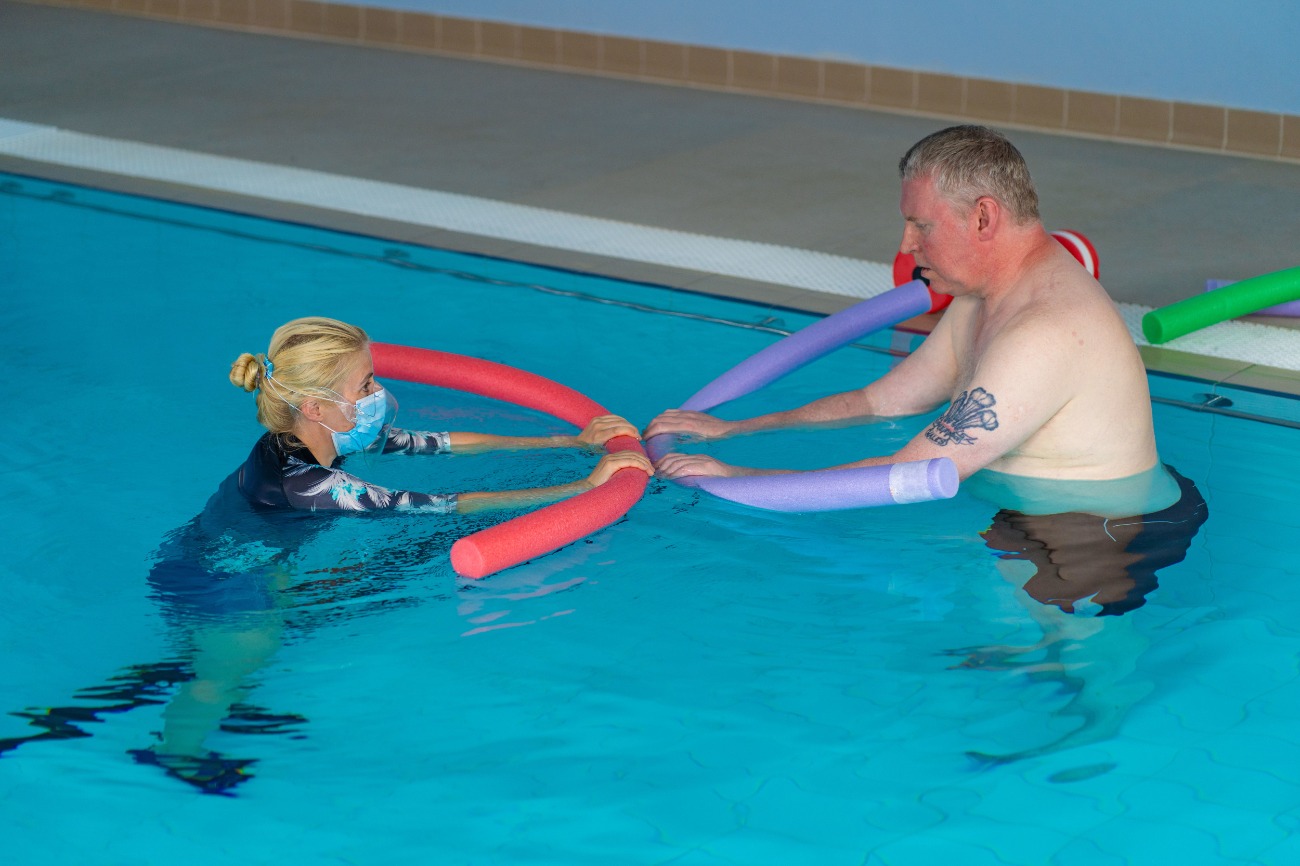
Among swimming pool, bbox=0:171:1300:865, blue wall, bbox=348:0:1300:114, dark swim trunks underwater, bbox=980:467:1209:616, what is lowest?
swimming pool, bbox=0:171:1300:865

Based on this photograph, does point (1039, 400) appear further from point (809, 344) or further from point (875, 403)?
point (809, 344)

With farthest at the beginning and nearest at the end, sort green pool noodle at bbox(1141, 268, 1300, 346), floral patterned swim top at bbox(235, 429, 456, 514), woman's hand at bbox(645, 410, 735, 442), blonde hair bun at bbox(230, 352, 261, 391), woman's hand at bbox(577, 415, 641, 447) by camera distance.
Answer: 1. green pool noodle at bbox(1141, 268, 1300, 346)
2. woman's hand at bbox(645, 410, 735, 442)
3. woman's hand at bbox(577, 415, 641, 447)
4. floral patterned swim top at bbox(235, 429, 456, 514)
5. blonde hair bun at bbox(230, 352, 261, 391)

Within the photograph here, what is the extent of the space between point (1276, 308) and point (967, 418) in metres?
2.73

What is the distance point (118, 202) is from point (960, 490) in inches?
Answer: 187

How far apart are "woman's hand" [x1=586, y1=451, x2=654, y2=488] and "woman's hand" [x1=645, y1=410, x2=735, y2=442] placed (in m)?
0.39

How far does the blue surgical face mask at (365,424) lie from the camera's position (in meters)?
3.64

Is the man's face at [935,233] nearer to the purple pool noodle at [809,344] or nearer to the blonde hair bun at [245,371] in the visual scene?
the purple pool noodle at [809,344]

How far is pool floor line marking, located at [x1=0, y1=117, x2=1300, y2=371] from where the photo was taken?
548 cm

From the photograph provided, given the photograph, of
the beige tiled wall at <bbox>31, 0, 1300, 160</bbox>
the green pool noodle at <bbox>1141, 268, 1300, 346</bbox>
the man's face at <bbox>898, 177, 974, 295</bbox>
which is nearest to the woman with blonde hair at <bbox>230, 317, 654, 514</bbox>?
the man's face at <bbox>898, 177, 974, 295</bbox>

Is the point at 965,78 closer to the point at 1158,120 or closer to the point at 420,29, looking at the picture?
the point at 1158,120

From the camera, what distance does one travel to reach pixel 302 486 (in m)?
3.58

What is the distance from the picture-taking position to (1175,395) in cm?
497

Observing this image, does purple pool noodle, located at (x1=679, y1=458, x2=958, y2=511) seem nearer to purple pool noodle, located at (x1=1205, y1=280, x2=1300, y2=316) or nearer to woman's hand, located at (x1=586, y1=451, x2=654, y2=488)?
woman's hand, located at (x1=586, y1=451, x2=654, y2=488)

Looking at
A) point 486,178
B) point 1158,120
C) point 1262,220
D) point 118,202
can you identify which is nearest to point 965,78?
point 1158,120
